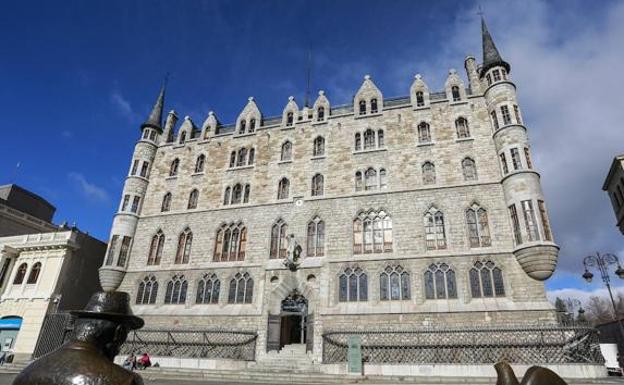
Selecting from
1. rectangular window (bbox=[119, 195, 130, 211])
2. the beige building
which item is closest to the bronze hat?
rectangular window (bbox=[119, 195, 130, 211])

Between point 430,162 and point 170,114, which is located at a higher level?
point 170,114

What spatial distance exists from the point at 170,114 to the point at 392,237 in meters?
21.3

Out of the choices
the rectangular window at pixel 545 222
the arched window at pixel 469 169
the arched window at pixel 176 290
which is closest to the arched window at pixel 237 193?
the arched window at pixel 176 290

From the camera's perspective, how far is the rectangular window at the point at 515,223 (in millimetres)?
17812

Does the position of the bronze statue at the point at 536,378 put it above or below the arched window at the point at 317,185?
below

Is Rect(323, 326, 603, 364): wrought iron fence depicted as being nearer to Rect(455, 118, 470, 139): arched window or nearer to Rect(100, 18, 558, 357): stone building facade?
Rect(100, 18, 558, 357): stone building facade

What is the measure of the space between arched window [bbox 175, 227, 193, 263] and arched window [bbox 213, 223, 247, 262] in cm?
212

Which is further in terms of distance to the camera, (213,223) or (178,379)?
(213,223)

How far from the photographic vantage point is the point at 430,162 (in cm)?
2162

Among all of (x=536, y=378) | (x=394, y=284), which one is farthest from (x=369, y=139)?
(x=536, y=378)

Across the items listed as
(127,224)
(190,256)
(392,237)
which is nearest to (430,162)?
(392,237)

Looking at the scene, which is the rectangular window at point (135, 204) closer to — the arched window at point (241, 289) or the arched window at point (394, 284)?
the arched window at point (241, 289)

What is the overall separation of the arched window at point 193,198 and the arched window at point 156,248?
2.77 metres

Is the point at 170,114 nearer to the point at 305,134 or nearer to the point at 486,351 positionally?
the point at 305,134
